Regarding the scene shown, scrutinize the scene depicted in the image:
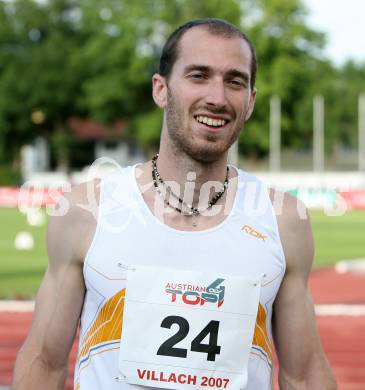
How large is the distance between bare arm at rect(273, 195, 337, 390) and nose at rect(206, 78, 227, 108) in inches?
15.0

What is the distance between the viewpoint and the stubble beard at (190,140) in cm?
258

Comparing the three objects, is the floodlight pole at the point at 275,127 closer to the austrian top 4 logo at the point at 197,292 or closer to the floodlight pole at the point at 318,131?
the floodlight pole at the point at 318,131

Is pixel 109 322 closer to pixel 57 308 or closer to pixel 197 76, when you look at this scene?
pixel 57 308

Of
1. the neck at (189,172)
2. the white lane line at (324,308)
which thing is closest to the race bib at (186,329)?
the neck at (189,172)

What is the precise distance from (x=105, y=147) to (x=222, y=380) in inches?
2512

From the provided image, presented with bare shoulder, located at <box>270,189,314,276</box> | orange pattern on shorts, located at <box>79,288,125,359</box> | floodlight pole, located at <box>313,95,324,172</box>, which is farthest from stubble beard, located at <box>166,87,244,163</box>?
floodlight pole, located at <box>313,95,324,172</box>

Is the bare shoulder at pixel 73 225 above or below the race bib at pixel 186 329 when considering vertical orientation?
above

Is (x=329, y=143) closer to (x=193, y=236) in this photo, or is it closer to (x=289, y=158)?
(x=289, y=158)

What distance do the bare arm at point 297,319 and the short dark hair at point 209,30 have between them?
1.43 feet

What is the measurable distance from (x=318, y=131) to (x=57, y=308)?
47.9 metres

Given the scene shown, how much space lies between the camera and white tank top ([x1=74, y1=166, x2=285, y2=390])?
2.56 meters

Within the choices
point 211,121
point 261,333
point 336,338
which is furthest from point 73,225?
point 336,338

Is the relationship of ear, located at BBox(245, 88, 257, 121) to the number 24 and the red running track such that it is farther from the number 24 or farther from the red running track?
the red running track

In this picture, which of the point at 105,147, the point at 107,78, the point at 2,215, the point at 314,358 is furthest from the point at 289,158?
the point at 314,358
